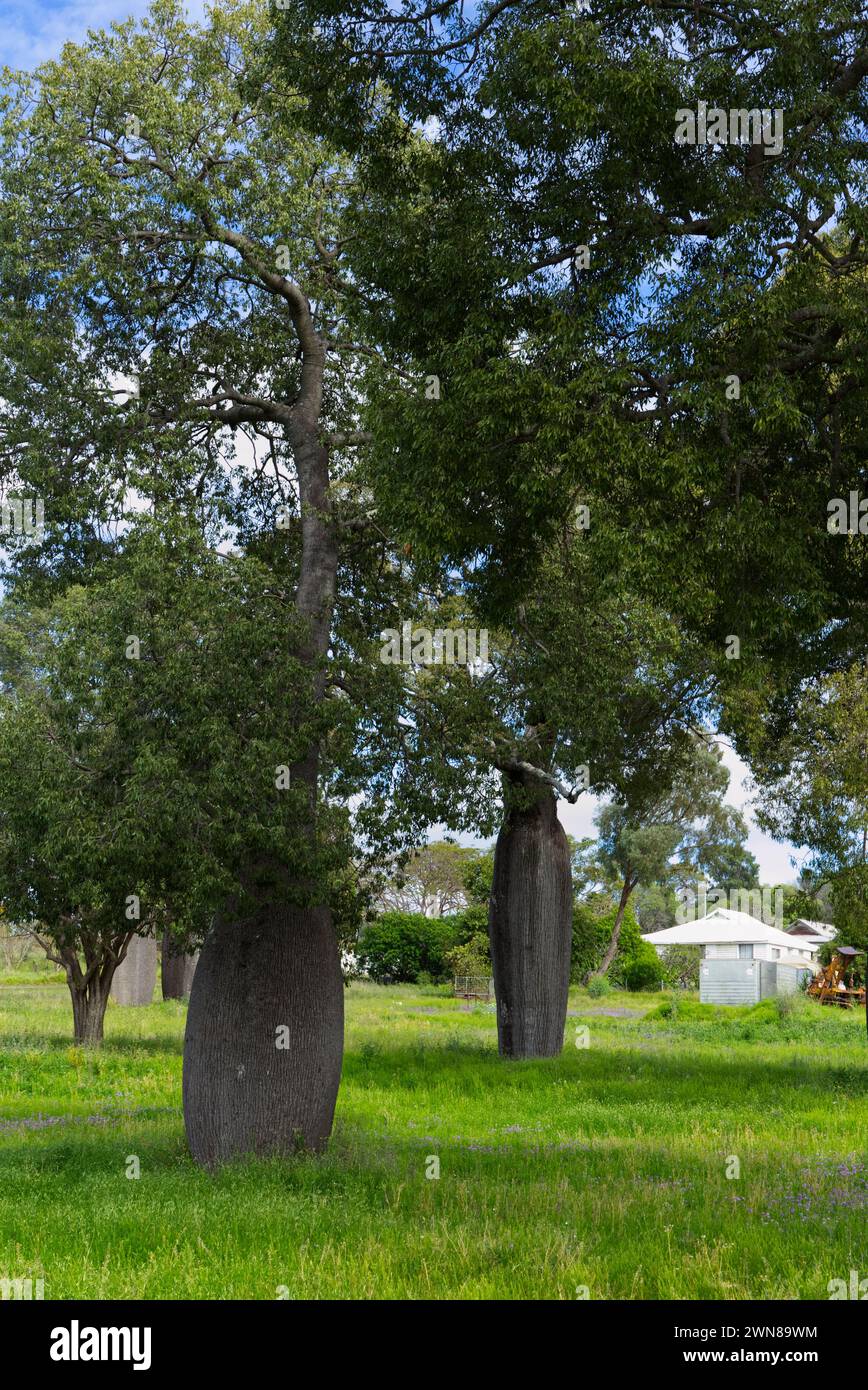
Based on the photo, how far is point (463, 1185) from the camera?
944cm

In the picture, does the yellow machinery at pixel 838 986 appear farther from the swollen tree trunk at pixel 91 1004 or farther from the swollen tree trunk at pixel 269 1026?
the swollen tree trunk at pixel 269 1026

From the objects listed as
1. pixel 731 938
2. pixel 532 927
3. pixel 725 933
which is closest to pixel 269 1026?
pixel 532 927

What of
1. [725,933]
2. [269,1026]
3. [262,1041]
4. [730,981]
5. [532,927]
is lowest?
[730,981]

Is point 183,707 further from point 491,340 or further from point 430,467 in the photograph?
point 491,340

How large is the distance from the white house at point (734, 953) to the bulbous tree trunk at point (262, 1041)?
115ft

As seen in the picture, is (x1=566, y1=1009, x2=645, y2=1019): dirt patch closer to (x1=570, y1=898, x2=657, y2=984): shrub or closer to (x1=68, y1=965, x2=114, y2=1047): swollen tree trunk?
(x1=570, y1=898, x2=657, y2=984): shrub

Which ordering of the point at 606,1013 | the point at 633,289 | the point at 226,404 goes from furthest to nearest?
1. the point at 606,1013
2. the point at 226,404
3. the point at 633,289

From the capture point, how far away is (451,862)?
5212cm

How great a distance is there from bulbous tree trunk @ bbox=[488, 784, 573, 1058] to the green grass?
0.71 m

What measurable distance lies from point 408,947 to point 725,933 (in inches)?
447

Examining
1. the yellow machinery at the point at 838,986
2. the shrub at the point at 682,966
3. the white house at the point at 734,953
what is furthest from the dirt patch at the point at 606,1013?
the shrub at the point at 682,966

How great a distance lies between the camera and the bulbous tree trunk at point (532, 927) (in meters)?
Answer: 19.6

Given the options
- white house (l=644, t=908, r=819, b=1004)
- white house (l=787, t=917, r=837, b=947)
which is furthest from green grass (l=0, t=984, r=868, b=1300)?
white house (l=787, t=917, r=837, b=947)

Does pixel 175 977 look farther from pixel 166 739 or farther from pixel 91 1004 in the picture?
pixel 166 739
